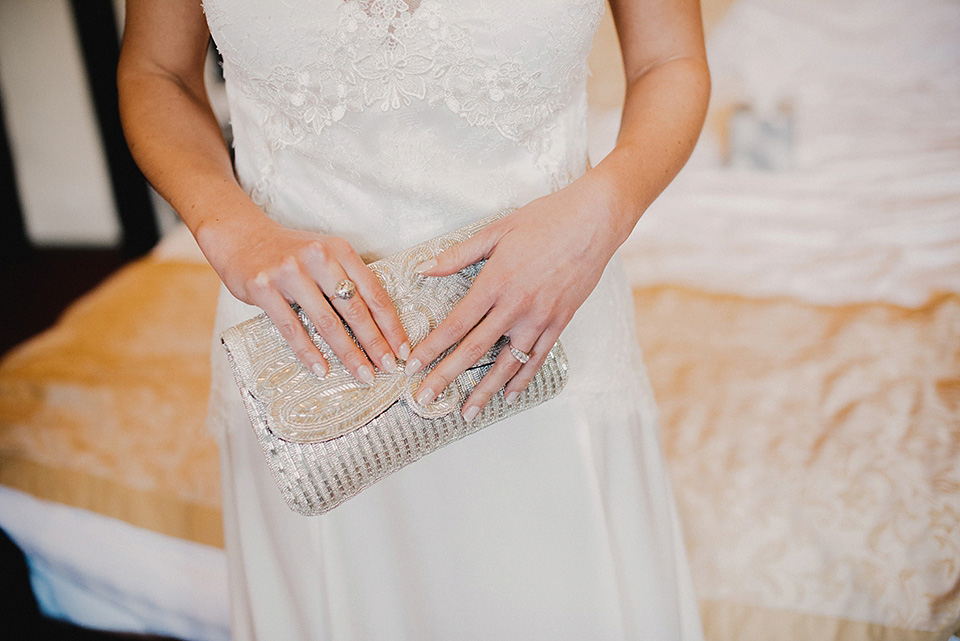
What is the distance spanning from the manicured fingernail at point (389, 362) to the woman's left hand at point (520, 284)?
0.01m

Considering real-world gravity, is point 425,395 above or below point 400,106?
below

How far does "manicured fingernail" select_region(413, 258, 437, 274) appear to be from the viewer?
65 centimetres

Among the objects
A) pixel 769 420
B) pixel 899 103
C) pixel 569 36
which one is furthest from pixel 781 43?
pixel 569 36

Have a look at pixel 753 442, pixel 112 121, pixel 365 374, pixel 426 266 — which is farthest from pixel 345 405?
pixel 112 121

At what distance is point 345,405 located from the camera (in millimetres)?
614

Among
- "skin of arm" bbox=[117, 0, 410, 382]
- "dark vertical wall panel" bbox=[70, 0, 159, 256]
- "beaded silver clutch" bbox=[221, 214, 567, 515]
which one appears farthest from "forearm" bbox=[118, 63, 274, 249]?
"dark vertical wall panel" bbox=[70, 0, 159, 256]

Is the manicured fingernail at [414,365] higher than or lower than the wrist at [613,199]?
lower

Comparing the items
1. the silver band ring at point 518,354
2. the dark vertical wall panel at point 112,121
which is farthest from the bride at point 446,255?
the dark vertical wall panel at point 112,121

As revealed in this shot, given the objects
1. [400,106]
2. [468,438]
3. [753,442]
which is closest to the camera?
[400,106]

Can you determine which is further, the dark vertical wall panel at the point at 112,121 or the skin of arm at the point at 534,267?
the dark vertical wall panel at the point at 112,121

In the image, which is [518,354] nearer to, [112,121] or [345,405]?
[345,405]

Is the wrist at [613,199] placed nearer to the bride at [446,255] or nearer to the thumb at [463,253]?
the bride at [446,255]

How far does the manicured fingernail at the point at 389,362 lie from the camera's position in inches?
24.3
